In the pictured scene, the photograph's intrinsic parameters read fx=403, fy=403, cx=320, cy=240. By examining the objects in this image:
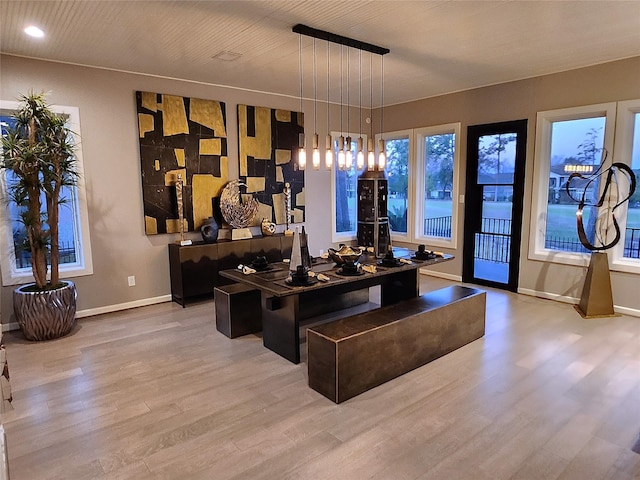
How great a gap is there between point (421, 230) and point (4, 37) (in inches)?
222

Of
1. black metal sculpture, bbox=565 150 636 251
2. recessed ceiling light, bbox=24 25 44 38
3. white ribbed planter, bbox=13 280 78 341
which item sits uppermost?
recessed ceiling light, bbox=24 25 44 38

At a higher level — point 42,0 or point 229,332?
point 42,0

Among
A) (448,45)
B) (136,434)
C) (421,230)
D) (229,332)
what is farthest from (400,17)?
(421,230)

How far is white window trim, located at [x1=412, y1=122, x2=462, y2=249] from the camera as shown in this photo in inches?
233

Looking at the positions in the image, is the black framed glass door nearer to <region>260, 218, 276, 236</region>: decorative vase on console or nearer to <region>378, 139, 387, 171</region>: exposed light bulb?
<region>378, 139, 387, 171</region>: exposed light bulb

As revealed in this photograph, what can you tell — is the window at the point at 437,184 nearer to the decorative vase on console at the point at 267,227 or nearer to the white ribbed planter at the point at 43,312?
the decorative vase on console at the point at 267,227

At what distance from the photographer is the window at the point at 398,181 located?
6715mm

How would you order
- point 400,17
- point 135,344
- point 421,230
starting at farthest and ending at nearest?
1. point 421,230
2. point 135,344
3. point 400,17

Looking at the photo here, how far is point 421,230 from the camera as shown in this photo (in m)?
6.62

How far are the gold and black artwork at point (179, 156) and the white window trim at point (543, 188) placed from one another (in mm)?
4002

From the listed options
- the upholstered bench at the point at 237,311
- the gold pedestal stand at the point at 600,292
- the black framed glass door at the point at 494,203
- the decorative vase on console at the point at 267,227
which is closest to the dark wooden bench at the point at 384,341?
the upholstered bench at the point at 237,311

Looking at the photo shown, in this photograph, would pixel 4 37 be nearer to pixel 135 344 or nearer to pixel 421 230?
pixel 135 344

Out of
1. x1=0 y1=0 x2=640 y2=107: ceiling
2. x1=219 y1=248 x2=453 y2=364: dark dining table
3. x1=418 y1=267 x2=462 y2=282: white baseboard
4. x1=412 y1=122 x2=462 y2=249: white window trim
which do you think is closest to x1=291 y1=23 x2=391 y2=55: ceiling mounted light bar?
x1=0 y1=0 x2=640 y2=107: ceiling

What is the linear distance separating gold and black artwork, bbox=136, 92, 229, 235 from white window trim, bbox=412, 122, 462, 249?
303 centimetres
